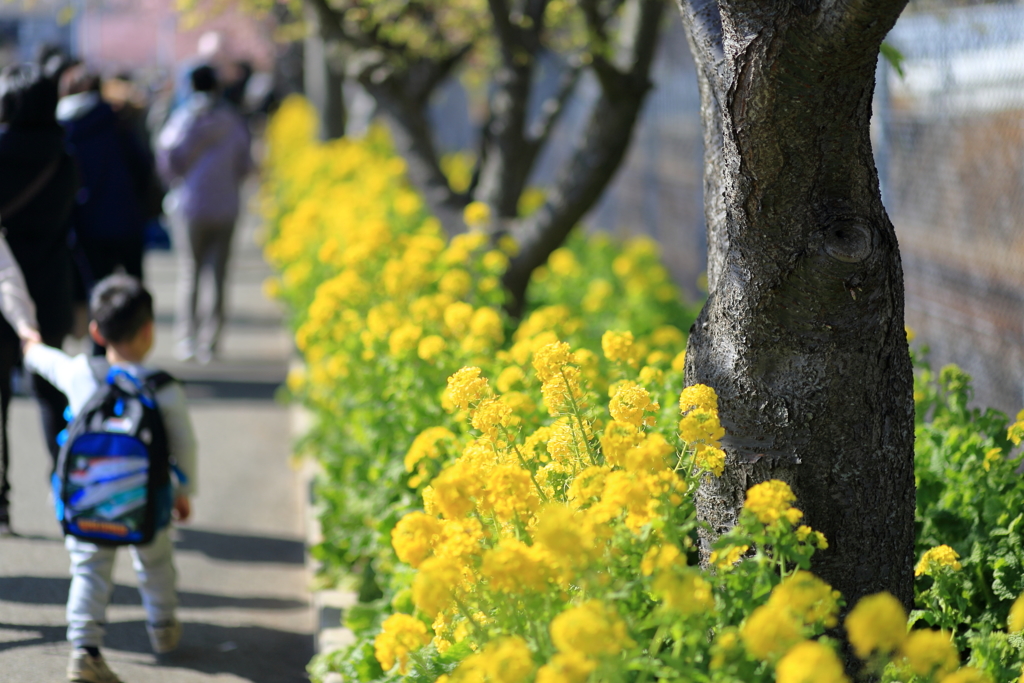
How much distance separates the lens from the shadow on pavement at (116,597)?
437cm

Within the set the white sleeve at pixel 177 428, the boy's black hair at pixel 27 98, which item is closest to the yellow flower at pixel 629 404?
the white sleeve at pixel 177 428

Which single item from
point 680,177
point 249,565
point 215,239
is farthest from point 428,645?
point 680,177

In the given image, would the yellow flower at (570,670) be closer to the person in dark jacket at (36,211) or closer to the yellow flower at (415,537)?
the yellow flower at (415,537)

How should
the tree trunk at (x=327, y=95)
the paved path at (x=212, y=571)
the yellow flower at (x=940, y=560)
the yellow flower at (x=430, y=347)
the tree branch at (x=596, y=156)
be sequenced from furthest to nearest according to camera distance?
the tree trunk at (x=327, y=95)
the tree branch at (x=596, y=156)
the paved path at (x=212, y=571)
the yellow flower at (x=430, y=347)
the yellow flower at (x=940, y=560)

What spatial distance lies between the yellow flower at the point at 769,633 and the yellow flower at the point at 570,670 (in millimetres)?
259

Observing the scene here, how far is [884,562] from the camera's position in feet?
9.12

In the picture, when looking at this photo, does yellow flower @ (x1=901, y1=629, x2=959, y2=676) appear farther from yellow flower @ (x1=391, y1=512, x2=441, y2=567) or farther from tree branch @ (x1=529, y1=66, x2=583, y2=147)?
tree branch @ (x1=529, y1=66, x2=583, y2=147)

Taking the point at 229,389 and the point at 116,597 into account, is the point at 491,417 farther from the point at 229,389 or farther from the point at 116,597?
the point at 229,389

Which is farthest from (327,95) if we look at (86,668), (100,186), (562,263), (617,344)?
(617,344)

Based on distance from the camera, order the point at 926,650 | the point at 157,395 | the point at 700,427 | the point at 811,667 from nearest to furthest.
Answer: the point at 811,667
the point at 926,650
the point at 700,427
the point at 157,395

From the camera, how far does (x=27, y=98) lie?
4926 mm

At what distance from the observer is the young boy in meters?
3.66

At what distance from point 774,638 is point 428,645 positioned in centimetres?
124

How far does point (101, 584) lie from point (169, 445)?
0.50m
